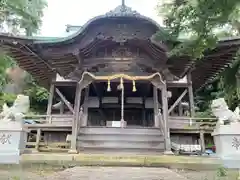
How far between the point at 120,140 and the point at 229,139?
3.82 metres

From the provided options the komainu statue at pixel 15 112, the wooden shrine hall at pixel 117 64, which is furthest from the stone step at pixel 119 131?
the komainu statue at pixel 15 112

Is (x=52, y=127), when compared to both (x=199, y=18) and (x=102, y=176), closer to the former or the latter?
(x=102, y=176)

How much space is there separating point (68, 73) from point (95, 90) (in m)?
2.33

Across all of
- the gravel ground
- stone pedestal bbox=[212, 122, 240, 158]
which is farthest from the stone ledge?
the gravel ground

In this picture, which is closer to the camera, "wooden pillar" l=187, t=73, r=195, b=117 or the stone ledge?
the stone ledge

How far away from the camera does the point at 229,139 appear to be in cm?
627

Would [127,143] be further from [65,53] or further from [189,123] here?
[65,53]

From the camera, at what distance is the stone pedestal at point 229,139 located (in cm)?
620

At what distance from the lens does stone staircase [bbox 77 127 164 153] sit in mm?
8617

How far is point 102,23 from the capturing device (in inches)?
332

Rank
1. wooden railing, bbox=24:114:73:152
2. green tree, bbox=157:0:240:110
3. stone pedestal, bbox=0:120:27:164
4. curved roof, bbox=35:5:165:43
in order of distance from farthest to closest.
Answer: wooden railing, bbox=24:114:73:152, curved roof, bbox=35:5:165:43, stone pedestal, bbox=0:120:27:164, green tree, bbox=157:0:240:110

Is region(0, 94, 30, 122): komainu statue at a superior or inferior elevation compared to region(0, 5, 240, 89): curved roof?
inferior

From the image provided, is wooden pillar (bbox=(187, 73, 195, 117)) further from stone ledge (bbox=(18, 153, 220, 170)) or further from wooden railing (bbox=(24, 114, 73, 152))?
wooden railing (bbox=(24, 114, 73, 152))

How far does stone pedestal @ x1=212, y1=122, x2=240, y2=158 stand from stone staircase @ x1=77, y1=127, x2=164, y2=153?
2615 mm
